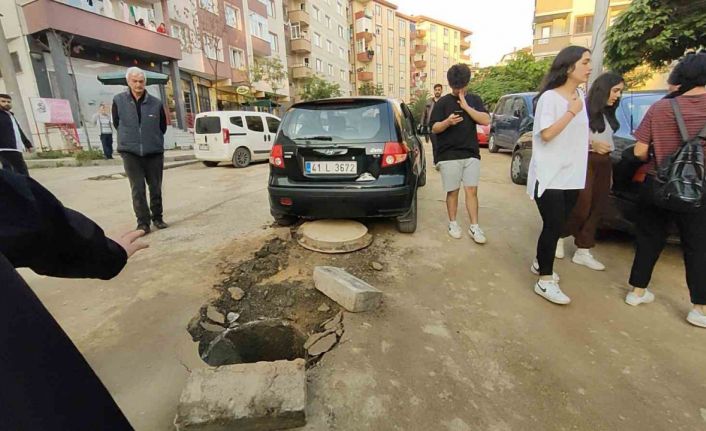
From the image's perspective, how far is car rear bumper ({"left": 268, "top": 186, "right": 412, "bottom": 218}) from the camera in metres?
3.65

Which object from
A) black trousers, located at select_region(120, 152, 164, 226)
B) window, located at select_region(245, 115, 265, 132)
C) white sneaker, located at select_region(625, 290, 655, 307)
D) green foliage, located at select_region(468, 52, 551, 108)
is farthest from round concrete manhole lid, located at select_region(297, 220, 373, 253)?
green foliage, located at select_region(468, 52, 551, 108)

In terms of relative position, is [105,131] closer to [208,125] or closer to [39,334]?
[208,125]

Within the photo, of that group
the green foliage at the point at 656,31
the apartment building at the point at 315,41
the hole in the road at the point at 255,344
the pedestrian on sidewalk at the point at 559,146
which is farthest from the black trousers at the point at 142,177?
the apartment building at the point at 315,41


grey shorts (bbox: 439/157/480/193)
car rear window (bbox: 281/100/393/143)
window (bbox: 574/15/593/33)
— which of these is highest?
window (bbox: 574/15/593/33)

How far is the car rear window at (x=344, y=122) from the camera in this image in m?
3.73

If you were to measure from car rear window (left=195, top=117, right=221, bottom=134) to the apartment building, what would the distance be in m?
26.0

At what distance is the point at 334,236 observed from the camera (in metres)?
3.90

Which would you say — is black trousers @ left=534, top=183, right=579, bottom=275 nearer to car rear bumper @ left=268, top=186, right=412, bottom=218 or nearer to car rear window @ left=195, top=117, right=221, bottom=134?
car rear bumper @ left=268, top=186, right=412, bottom=218

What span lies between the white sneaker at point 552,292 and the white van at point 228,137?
8.61 metres

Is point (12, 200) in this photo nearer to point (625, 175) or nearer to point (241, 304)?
point (241, 304)

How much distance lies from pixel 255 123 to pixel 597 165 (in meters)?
9.63

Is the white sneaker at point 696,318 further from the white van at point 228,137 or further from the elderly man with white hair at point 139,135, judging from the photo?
the white van at point 228,137

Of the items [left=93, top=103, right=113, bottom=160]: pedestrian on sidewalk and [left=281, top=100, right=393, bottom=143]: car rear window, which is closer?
[left=281, top=100, right=393, bottom=143]: car rear window

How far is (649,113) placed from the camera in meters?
2.56
